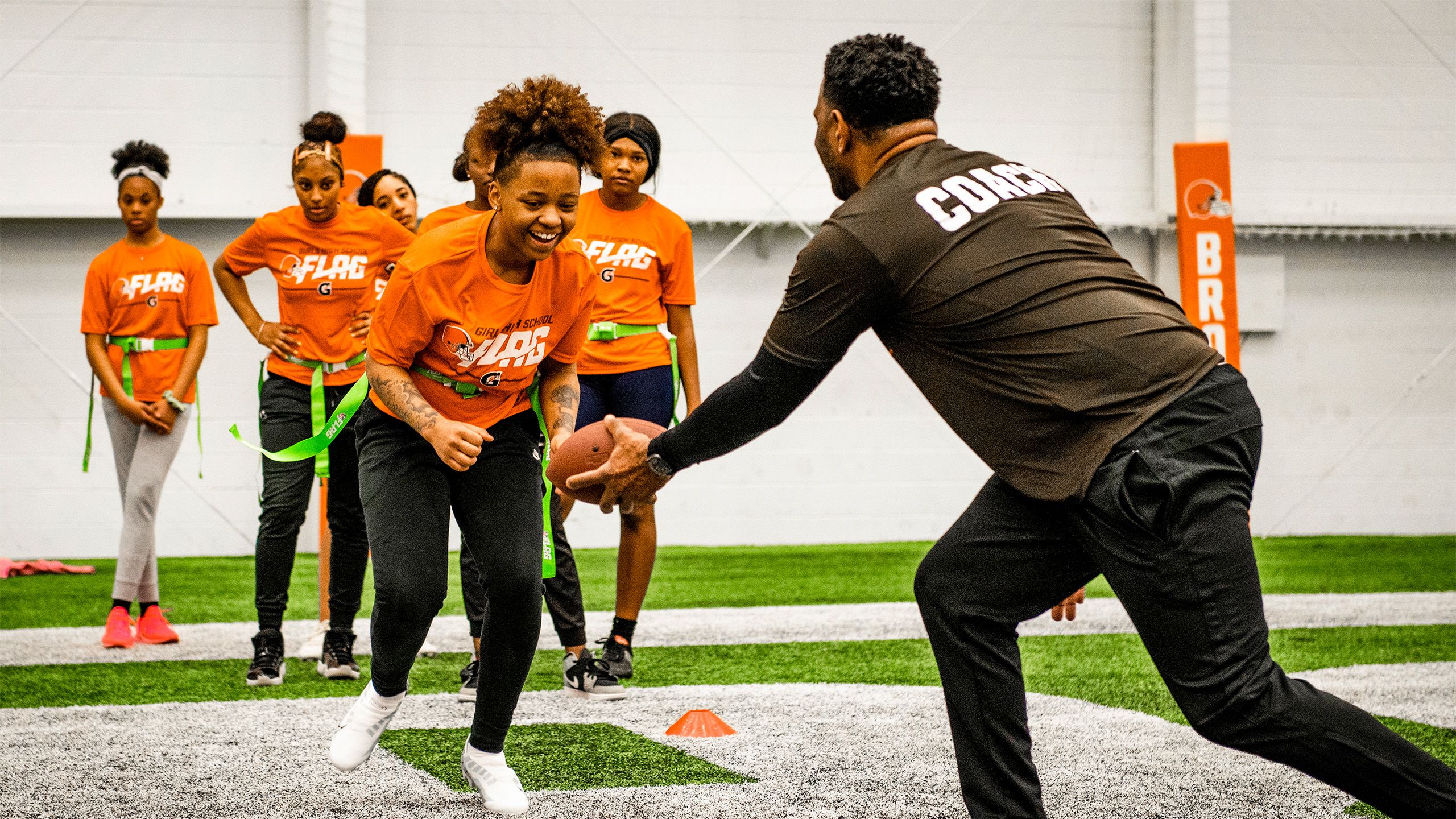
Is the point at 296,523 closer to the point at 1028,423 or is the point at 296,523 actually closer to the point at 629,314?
the point at 629,314

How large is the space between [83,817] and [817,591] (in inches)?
217

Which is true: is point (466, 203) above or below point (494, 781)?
above

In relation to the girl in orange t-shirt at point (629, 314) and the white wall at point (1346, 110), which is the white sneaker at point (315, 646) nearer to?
the girl in orange t-shirt at point (629, 314)

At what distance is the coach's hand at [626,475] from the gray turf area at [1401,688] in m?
2.63

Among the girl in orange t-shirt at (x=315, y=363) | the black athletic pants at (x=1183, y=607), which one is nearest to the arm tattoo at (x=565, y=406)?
the black athletic pants at (x=1183, y=607)

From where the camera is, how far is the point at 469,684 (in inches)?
177

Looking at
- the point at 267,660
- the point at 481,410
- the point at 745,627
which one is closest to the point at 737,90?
the point at 745,627

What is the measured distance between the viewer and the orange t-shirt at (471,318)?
10.1 ft

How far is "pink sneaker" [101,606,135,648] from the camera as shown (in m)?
5.61

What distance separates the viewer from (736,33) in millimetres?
11359

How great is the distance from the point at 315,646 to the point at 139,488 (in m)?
1.09

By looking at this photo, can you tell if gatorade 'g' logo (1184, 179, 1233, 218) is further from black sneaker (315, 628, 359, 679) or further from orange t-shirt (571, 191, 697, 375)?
black sneaker (315, 628, 359, 679)

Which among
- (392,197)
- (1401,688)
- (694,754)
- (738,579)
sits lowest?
(738,579)

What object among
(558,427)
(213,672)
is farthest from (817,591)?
(558,427)
